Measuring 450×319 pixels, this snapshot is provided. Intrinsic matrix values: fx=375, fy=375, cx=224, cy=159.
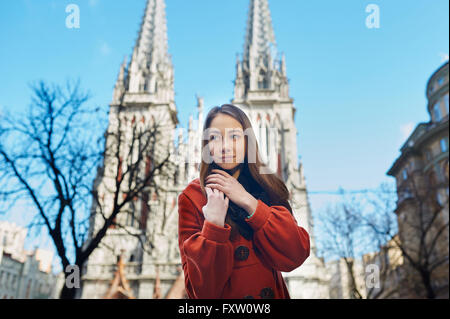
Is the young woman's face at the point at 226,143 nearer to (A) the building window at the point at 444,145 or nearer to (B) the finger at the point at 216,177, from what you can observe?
(B) the finger at the point at 216,177

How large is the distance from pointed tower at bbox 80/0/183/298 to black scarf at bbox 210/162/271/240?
1531cm

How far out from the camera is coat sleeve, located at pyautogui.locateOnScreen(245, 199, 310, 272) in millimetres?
6633

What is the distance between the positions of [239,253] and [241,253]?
36mm

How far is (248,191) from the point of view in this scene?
23.6 ft

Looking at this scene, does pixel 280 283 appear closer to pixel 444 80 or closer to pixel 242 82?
pixel 242 82

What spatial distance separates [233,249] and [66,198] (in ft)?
34.3

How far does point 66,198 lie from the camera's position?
48.6ft

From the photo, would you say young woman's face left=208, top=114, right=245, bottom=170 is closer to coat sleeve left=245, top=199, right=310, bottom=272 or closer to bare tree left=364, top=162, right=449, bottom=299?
coat sleeve left=245, top=199, right=310, bottom=272

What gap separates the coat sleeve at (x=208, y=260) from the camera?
6.31 meters
